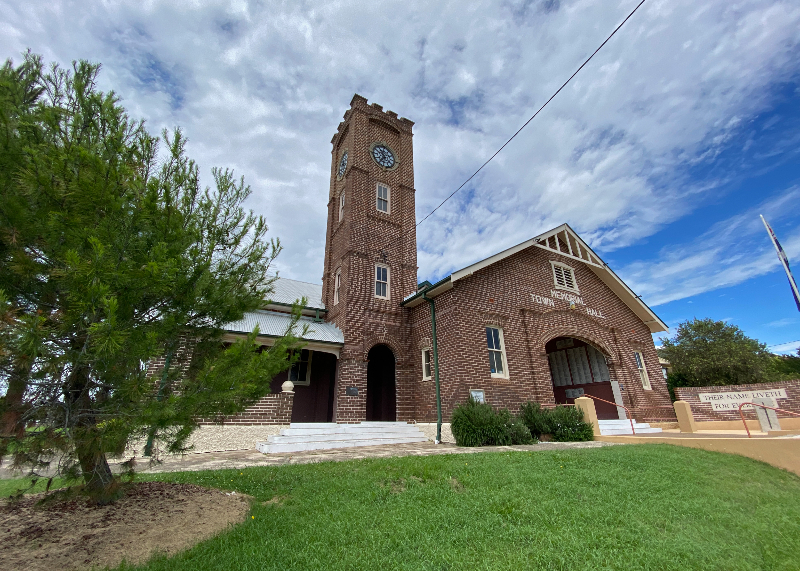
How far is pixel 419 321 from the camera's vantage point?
14203 mm

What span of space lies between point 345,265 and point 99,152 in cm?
1101

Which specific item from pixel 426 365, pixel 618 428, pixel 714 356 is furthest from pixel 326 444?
pixel 714 356

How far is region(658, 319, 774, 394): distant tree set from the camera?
72.6ft

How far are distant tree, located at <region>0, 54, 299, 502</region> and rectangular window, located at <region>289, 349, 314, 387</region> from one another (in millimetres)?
10682

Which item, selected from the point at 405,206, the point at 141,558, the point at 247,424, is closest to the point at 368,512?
the point at 141,558

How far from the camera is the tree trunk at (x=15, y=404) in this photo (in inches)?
110

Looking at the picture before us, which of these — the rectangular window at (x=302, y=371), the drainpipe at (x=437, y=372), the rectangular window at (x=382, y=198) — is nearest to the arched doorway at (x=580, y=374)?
the drainpipe at (x=437, y=372)

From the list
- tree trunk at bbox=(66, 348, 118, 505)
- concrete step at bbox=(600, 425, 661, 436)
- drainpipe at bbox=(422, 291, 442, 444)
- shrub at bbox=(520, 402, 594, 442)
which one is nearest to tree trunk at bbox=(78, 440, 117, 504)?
tree trunk at bbox=(66, 348, 118, 505)

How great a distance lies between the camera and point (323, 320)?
50.9 feet

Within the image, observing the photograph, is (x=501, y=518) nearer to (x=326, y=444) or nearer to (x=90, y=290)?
(x=90, y=290)

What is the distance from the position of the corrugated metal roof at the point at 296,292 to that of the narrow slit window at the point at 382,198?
4.98 metres

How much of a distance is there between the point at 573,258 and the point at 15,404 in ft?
56.7

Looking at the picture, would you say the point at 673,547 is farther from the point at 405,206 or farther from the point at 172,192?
the point at 405,206

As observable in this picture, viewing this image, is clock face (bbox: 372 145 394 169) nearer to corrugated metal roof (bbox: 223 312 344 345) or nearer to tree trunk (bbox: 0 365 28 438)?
corrugated metal roof (bbox: 223 312 344 345)
